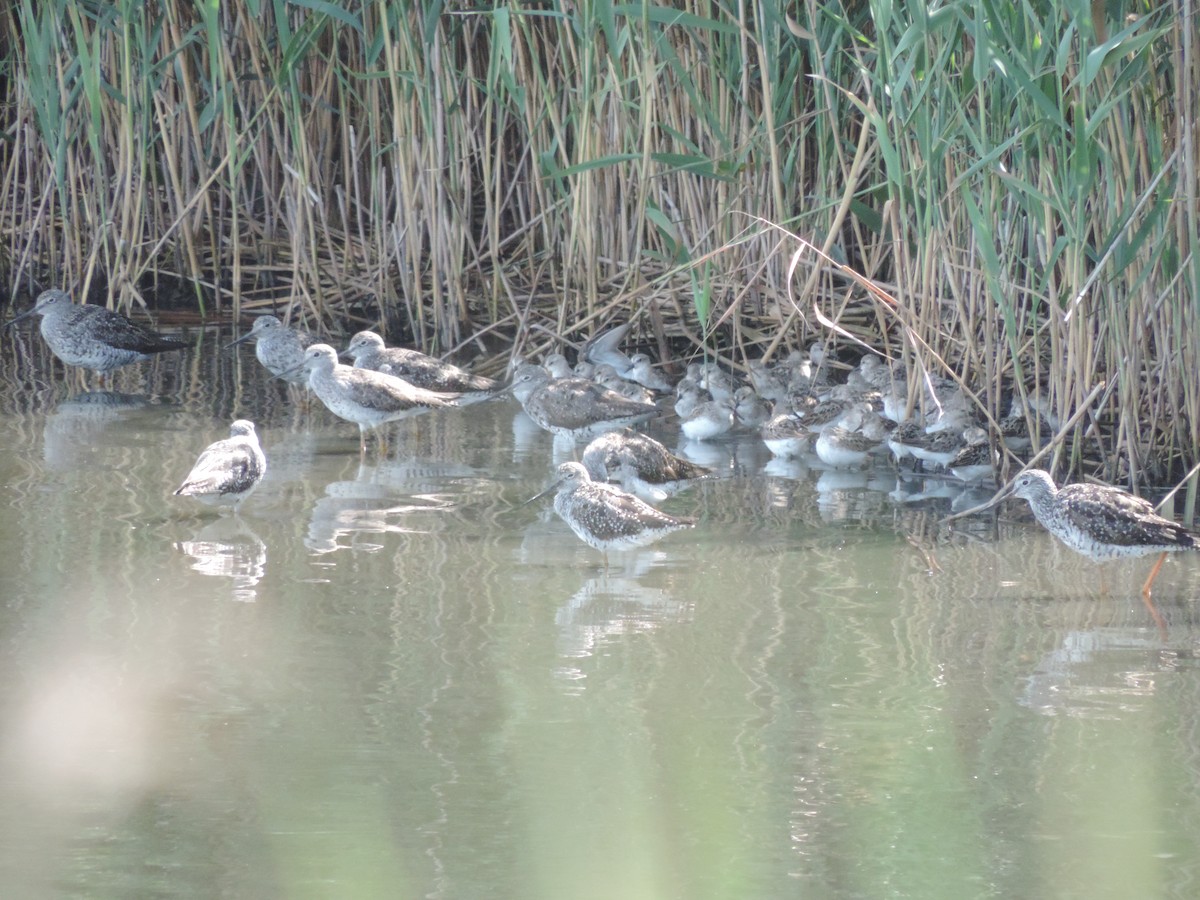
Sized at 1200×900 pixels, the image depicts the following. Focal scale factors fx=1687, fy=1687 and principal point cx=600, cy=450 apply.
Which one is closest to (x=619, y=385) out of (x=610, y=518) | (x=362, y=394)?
(x=362, y=394)

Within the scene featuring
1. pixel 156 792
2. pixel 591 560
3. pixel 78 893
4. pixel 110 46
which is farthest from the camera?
pixel 110 46

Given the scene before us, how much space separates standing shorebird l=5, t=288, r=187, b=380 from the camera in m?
9.56

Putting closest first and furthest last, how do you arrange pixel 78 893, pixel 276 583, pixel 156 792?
pixel 78 893 → pixel 156 792 → pixel 276 583

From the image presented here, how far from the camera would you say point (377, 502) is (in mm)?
6957

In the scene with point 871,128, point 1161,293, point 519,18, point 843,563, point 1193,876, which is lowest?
point 1193,876

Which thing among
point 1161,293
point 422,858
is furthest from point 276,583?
point 1161,293

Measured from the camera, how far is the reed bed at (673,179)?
627cm

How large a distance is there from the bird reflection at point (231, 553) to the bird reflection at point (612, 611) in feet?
3.51

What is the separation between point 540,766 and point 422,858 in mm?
554

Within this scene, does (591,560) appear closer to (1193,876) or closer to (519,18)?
(1193,876)

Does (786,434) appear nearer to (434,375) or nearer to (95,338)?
(434,375)

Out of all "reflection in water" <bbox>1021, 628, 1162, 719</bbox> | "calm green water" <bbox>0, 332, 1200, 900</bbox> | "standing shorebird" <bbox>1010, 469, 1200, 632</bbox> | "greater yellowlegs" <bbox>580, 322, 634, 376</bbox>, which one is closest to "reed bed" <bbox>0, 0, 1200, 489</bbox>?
"greater yellowlegs" <bbox>580, 322, 634, 376</bbox>

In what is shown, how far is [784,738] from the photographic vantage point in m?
4.42

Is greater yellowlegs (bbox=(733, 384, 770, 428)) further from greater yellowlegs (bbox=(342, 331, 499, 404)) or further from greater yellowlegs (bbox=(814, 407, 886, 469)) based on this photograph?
greater yellowlegs (bbox=(342, 331, 499, 404))
